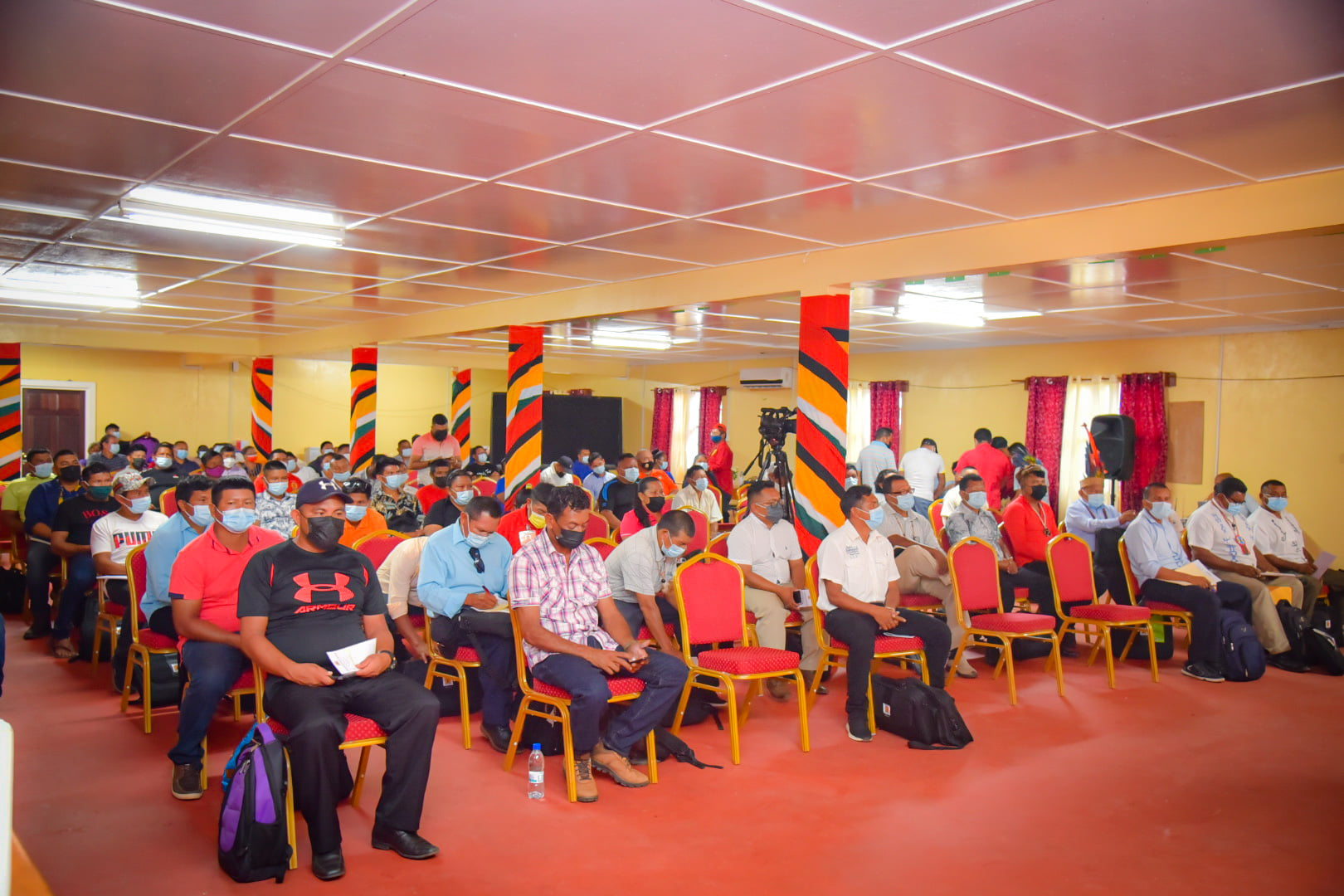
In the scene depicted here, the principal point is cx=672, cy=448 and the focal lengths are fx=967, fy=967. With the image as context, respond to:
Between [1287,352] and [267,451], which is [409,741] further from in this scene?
[267,451]

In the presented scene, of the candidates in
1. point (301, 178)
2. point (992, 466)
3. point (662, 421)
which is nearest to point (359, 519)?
point (301, 178)

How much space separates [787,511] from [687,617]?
3.50m

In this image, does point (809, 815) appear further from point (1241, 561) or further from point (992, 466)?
point (992, 466)

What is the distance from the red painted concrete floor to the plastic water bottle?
0.06 metres

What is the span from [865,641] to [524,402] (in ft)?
19.7

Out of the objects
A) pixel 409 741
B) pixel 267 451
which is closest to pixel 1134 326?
pixel 409 741

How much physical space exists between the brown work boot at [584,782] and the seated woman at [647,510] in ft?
9.16

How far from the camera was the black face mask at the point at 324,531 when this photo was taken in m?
3.83

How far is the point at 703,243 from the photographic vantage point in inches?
266

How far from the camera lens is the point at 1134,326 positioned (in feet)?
36.6

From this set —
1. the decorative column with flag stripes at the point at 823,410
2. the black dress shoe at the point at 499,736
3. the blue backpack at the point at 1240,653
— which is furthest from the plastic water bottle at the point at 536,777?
the blue backpack at the point at 1240,653

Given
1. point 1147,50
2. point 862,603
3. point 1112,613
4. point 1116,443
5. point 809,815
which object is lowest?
point 809,815

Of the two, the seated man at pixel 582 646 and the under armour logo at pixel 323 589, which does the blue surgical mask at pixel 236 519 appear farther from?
the seated man at pixel 582 646

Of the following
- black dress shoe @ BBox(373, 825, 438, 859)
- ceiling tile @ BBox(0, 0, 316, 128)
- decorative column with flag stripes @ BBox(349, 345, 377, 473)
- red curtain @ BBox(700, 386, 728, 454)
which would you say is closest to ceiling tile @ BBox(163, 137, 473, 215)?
ceiling tile @ BBox(0, 0, 316, 128)
